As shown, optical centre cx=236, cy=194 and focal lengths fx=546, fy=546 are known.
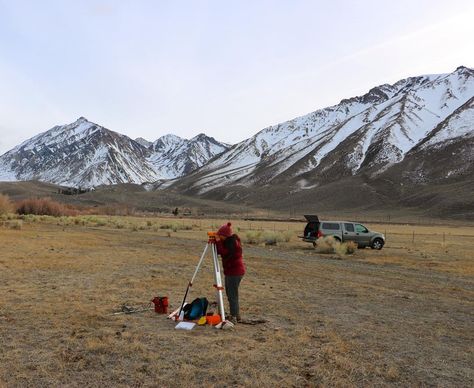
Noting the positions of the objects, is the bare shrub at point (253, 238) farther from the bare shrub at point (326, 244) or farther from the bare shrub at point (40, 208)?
the bare shrub at point (40, 208)

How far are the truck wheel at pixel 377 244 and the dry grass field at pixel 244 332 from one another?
40.2 ft

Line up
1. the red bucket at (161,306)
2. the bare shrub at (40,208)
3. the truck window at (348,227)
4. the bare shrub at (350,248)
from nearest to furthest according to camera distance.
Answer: the red bucket at (161,306) → the bare shrub at (350,248) → the truck window at (348,227) → the bare shrub at (40,208)

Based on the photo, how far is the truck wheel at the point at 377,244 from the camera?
3122 centimetres

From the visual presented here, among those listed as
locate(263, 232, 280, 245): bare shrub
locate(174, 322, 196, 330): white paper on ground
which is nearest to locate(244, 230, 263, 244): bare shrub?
locate(263, 232, 280, 245): bare shrub

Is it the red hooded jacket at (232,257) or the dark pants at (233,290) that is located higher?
the red hooded jacket at (232,257)

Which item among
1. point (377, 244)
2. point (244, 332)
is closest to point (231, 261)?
point (244, 332)

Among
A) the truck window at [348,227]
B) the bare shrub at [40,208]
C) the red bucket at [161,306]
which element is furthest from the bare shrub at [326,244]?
the bare shrub at [40,208]

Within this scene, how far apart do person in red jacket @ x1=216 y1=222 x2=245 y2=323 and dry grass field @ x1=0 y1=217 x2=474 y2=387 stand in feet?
2.02

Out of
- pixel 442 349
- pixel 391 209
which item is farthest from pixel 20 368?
pixel 391 209

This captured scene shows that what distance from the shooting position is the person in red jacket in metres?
10.2

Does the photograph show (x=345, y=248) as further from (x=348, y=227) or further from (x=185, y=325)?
(x=185, y=325)

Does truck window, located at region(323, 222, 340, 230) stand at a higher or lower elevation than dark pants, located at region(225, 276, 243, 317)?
higher

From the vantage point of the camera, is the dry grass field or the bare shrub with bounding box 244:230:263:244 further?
the bare shrub with bounding box 244:230:263:244

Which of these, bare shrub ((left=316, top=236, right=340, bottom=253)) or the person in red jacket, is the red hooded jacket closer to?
the person in red jacket
